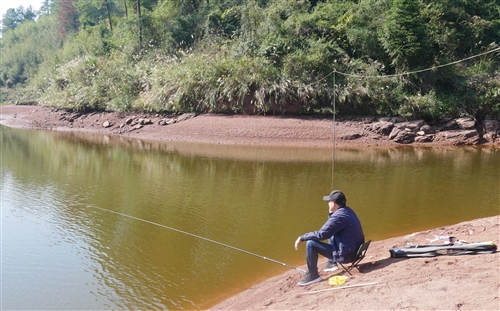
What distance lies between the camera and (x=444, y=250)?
573cm

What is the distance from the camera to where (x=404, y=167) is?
50.4 feet

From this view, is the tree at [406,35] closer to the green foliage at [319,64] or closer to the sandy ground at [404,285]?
the green foliage at [319,64]

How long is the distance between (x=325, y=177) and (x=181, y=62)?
55.8 feet

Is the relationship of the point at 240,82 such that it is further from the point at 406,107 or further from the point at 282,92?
the point at 406,107

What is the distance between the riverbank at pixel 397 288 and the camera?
419cm

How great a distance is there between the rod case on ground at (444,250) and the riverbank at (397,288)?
10cm

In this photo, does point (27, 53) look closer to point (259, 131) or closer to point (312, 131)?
point (259, 131)

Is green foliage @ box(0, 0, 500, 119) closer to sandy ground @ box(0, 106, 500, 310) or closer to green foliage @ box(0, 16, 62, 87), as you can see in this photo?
sandy ground @ box(0, 106, 500, 310)

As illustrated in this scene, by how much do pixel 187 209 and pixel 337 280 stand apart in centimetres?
546

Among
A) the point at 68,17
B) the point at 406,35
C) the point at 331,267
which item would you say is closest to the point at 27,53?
the point at 68,17

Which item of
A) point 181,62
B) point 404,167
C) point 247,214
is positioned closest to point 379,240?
point 247,214

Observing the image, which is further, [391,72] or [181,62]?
[181,62]

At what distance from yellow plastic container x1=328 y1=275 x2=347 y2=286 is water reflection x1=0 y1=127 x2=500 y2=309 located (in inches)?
58.8

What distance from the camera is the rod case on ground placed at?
553 centimetres
